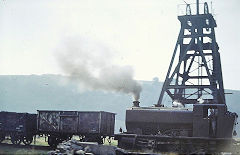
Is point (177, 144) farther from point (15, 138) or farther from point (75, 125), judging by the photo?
point (15, 138)

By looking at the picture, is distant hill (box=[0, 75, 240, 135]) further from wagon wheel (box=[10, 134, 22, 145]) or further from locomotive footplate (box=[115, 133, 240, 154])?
locomotive footplate (box=[115, 133, 240, 154])

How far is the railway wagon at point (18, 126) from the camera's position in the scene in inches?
862

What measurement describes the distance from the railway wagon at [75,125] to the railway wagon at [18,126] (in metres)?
0.86

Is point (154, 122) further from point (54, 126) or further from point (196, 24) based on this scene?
→ point (196, 24)

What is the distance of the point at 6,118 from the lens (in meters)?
22.6

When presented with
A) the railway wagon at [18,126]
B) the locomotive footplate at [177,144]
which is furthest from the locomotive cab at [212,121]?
the railway wagon at [18,126]

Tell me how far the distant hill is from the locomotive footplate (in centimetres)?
8411

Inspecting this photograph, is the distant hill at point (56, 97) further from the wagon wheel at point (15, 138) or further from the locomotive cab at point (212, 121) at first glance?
the locomotive cab at point (212, 121)

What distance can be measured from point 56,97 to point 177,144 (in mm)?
93896

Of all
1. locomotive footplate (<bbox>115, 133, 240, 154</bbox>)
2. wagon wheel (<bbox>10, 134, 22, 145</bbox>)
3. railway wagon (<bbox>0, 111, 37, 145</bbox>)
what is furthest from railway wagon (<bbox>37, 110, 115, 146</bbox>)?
locomotive footplate (<bbox>115, 133, 240, 154</bbox>)

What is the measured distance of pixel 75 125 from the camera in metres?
20.9

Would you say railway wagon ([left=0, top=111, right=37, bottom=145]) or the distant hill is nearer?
railway wagon ([left=0, top=111, right=37, bottom=145])

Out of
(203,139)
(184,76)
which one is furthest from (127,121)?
(184,76)

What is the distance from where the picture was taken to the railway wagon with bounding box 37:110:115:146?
20.4 meters
